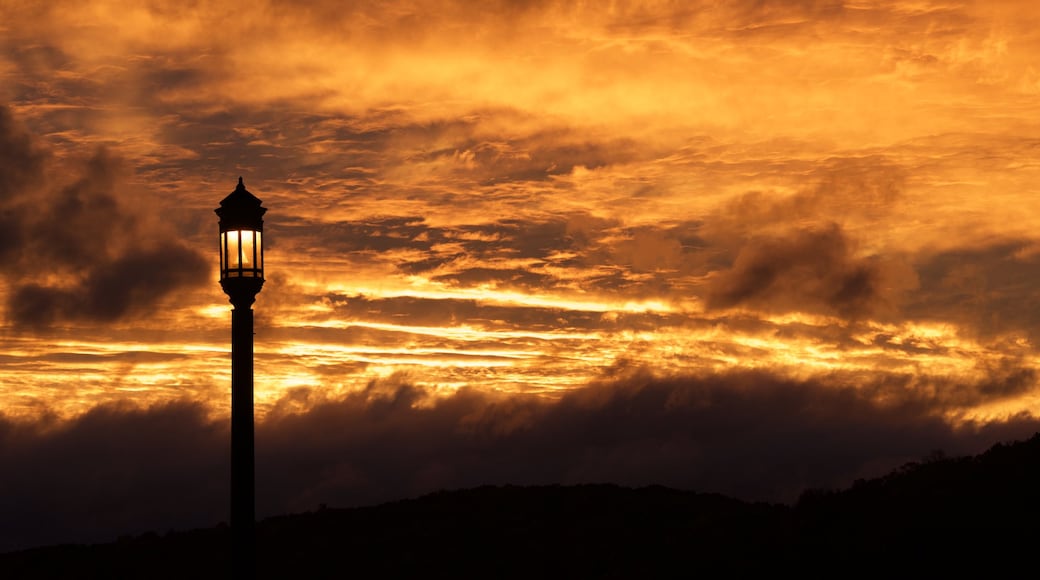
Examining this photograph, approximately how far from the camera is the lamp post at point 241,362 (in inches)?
780

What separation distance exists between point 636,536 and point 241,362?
14.4 m

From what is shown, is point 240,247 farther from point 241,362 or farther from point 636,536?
point 636,536

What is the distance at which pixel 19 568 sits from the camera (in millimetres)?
36312

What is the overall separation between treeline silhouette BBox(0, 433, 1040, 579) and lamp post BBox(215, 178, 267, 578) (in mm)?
9466

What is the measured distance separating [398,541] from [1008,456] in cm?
1721

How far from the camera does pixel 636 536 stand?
30.5m

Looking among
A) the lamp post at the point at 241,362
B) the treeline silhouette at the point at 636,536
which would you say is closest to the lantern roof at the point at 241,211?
the lamp post at the point at 241,362

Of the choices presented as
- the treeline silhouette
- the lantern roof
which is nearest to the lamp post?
the lantern roof

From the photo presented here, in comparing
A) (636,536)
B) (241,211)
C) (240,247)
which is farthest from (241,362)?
(636,536)

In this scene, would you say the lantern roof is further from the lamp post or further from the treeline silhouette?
the treeline silhouette

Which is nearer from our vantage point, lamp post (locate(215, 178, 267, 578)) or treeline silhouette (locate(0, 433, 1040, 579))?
lamp post (locate(215, 178, 267, 578))

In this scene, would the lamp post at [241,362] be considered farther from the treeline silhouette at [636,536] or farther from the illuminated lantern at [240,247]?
the treeline silhouette at [636,536]

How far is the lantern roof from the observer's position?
1988 cm

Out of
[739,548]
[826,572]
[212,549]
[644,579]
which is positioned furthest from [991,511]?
[212,549]
